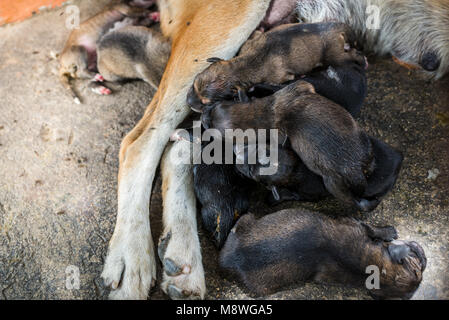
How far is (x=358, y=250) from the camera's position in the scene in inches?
83.0

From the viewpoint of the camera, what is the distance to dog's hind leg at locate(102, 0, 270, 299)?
2.50 m

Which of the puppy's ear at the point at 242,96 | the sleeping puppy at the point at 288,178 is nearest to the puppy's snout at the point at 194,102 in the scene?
the puppy's ear at the point at 242,96

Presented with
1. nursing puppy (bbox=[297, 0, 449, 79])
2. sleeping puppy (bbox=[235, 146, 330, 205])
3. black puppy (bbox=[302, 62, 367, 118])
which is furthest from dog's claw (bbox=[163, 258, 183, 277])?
nursing puppy (bbox=[297, 0, 449, 79])

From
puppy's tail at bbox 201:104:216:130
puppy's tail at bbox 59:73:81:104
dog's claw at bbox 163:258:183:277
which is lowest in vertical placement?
dog's claw at bbox 163:258:183:277

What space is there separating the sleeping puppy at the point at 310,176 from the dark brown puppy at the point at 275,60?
45cm

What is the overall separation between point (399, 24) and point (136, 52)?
1757mm

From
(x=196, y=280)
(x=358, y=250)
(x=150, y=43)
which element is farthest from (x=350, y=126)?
(x=150, y=43)

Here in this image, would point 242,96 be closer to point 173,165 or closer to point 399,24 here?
point 173,165

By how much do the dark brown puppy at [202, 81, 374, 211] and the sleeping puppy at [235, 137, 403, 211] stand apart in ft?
0.17

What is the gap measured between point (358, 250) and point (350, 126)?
1.95 ft

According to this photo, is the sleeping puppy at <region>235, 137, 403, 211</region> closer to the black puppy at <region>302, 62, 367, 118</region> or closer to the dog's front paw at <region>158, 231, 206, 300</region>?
the black puppy at <region>302, 62, 367, 118</region>

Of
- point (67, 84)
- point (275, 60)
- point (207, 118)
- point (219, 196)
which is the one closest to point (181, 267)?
point (219, 196)

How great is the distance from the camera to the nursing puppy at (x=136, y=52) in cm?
308
